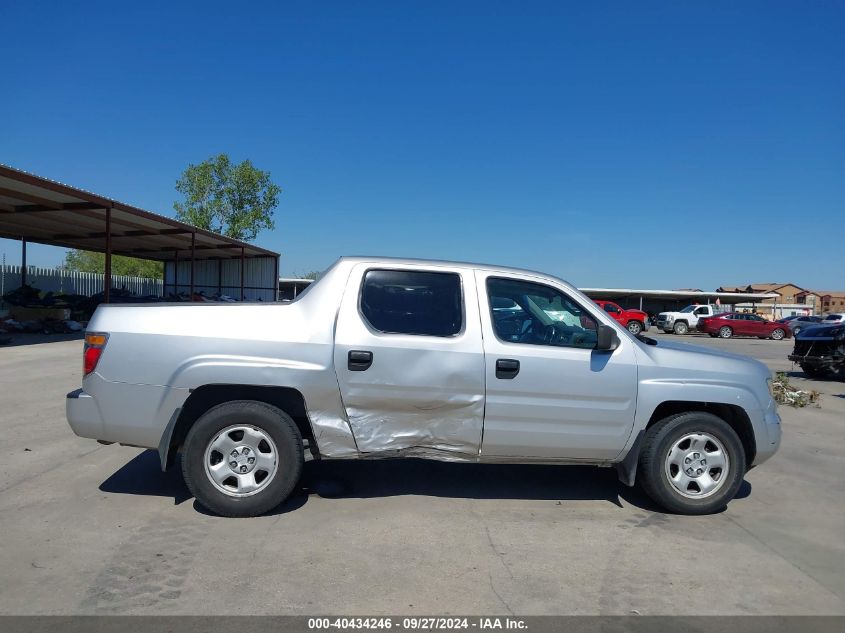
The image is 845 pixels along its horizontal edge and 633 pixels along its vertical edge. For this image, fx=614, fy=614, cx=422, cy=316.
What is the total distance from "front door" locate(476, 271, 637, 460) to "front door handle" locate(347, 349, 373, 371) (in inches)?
33.4

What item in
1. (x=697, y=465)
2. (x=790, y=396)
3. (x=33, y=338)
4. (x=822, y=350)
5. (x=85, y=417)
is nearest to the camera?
(x=85, y=417)

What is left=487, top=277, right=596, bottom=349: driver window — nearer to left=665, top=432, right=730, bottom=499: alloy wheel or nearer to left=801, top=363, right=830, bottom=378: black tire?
left=665, top=432, right=730, bottom=499: alloy wheel

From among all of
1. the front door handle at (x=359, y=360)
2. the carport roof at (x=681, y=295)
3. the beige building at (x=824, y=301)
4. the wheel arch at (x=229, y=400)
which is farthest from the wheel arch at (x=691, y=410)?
the beige building at (x=824, y=301)

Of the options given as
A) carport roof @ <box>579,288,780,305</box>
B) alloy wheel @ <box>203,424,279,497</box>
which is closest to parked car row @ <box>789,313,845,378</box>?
alloy wheel @ <box>203,424,279,497</box>

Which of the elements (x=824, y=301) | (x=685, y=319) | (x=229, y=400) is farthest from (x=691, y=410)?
(x=824, y=301)

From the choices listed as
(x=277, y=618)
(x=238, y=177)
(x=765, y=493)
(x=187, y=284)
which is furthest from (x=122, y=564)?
(x=238, y=177)

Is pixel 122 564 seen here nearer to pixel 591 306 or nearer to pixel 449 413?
pixel 449 413

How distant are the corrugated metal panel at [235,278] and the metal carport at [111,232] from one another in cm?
6

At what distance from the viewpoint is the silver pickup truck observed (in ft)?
14.3

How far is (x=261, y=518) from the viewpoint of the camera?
14.6 feet

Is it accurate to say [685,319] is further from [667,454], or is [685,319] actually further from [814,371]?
[667,454]

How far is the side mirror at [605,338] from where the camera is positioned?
4.48 m

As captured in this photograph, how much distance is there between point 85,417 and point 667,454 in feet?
14.2

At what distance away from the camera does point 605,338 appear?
4.48m
